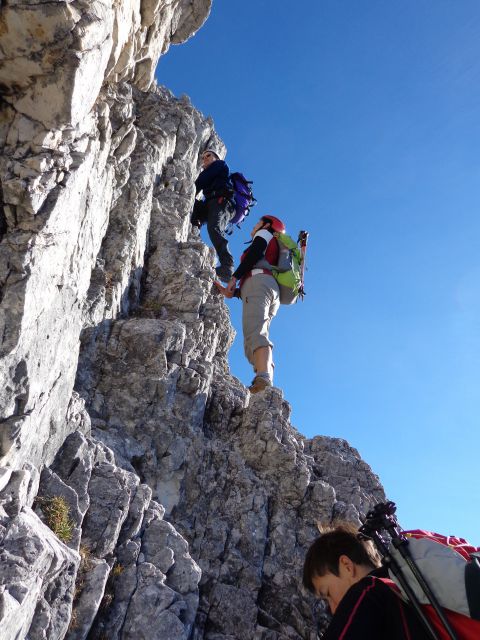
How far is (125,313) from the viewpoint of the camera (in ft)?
52.1

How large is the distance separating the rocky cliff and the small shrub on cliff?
2 centimetres

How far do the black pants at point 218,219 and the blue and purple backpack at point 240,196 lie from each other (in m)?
0.22

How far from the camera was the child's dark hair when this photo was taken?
5.23m

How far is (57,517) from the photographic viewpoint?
7.99 metres

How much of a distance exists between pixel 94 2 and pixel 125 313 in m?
9.33

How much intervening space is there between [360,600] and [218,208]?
14.4m

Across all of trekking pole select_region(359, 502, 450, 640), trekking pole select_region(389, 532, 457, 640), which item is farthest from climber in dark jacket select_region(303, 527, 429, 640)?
trekking pole select_region(389, 532, 457, 640)

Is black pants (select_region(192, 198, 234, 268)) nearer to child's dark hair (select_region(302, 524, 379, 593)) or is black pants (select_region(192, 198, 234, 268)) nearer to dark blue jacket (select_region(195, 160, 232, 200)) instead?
dark blue jacket (select_region(195, 160, 232, 200))

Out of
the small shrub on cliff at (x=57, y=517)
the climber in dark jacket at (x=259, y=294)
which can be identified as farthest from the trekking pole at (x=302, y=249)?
the small shrub on cliff at (x=57, y=517)

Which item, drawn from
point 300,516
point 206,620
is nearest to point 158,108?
point 300,516

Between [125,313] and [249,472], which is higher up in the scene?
[125,313]

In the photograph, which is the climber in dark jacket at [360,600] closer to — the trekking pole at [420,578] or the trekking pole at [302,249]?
the trekking pole at [420,578]

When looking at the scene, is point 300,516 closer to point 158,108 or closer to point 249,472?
point 249,472

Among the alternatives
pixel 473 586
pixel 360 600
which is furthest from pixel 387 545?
pixel 473 586
